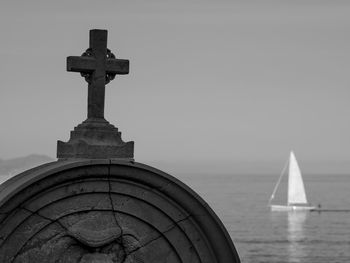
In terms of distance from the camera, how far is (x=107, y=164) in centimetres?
634

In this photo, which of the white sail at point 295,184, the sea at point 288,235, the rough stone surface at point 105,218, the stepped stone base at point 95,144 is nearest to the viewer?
the rough stone surface at point 105,218

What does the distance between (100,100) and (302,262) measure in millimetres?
42241

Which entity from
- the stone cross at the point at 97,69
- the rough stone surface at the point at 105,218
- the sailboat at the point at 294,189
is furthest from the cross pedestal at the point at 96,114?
the sailboat at the point at 294,189

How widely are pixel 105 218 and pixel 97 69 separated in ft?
3.74

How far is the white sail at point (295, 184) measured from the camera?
3568 inches

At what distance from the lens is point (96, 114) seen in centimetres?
677

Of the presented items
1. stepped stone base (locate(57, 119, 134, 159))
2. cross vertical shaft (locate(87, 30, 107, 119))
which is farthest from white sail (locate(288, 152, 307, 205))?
stepped stone base (locate(57, 119, 134, 159))

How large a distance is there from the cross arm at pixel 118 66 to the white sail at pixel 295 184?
84.5 meters

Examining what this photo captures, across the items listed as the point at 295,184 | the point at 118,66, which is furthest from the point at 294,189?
the point at 118,66

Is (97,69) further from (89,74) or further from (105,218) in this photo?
(105,218)

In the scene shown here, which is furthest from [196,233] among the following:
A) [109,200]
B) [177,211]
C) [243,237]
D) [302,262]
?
[243,237]

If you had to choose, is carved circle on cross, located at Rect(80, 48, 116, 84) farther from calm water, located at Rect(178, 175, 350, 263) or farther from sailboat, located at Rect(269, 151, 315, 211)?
sailboat, located at Rect(269, 151, 315, 211)

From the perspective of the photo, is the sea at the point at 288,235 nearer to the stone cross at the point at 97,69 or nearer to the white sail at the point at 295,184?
the white sail at the point at 295,184

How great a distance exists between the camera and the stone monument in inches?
243
